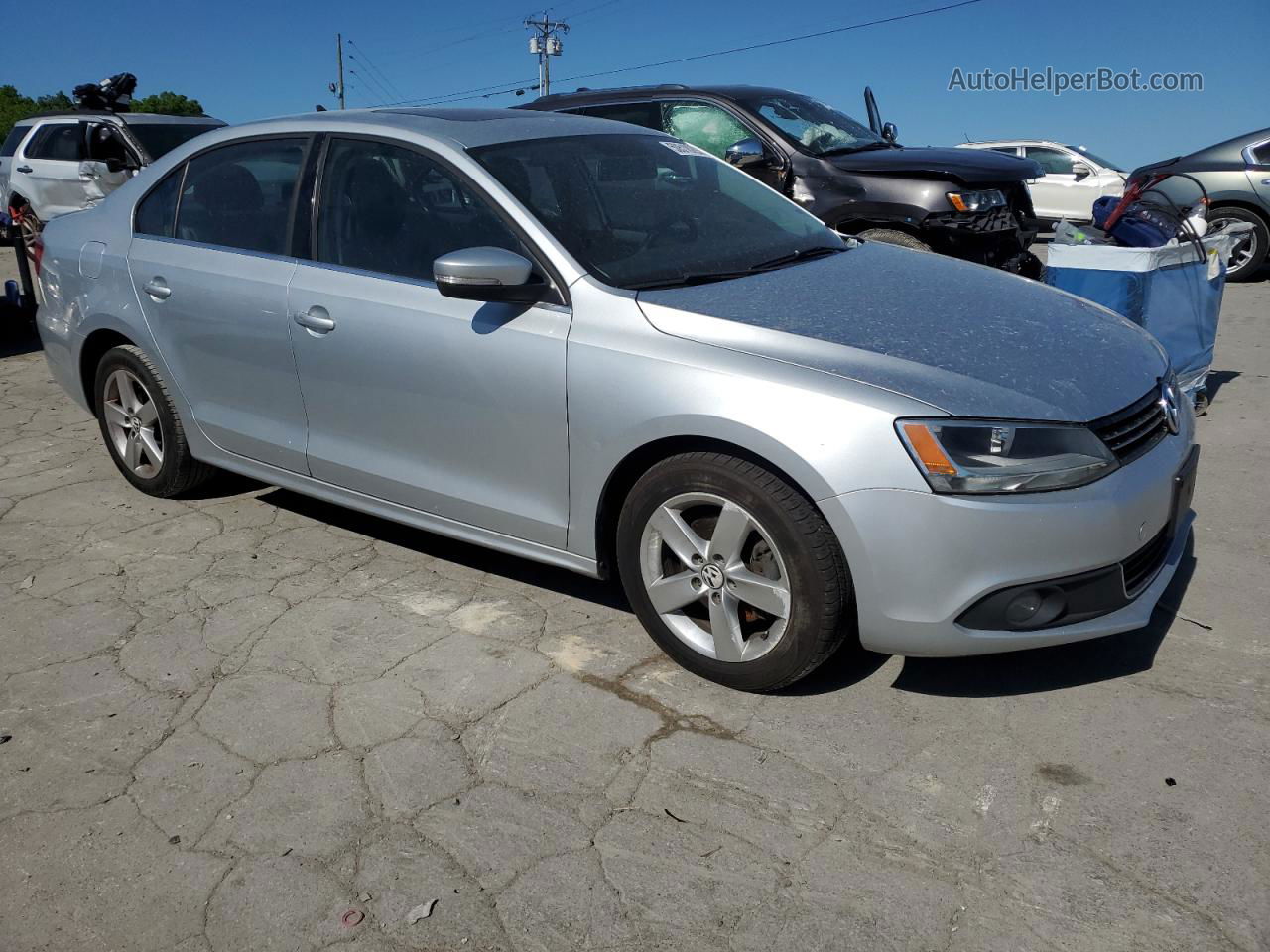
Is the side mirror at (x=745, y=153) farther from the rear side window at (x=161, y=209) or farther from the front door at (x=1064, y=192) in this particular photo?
the front door at (x=1064, y=192)

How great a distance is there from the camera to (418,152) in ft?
12.4

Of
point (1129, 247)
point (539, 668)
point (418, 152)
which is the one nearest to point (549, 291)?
point (418, 152)

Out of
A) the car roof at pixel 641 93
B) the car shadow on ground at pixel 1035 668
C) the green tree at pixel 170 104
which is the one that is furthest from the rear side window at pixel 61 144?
the green tree at pixel 170 104

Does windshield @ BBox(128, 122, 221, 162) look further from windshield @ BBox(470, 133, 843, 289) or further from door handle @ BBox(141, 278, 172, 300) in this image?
windshield @ BBox(470, 133, 843, 289)

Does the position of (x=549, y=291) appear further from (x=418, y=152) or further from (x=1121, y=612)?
(x=1121, y=612)

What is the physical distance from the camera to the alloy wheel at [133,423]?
15.9ft

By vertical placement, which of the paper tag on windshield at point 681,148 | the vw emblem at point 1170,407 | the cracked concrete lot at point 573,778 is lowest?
the cracked concrete lot at point 573,778

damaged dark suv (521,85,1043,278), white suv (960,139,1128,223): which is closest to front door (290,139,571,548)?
damaged dark suv (521,85,1043,278)

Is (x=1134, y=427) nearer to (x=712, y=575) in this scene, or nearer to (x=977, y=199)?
(x=712, y=575)

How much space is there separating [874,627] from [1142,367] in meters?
1.20

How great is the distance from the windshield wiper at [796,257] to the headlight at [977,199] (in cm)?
335

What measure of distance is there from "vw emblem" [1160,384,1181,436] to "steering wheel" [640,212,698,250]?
155 centimetres

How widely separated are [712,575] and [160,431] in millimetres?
2890

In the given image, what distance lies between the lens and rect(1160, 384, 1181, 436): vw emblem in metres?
3.23
